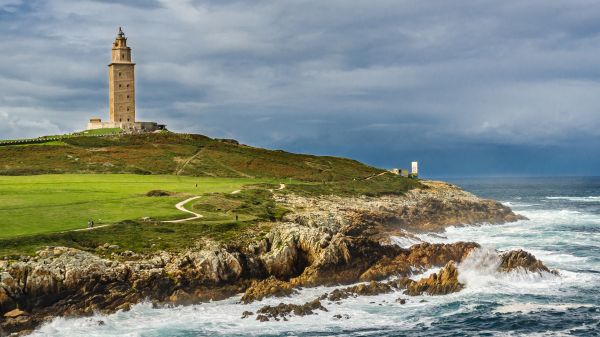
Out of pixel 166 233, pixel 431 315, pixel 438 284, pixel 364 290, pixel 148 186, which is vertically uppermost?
pixel 148 186

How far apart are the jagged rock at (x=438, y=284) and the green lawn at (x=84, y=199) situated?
75.5 feet

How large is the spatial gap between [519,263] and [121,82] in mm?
103562

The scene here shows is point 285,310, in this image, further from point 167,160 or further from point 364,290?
point 167,160

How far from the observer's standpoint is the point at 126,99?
451 feet

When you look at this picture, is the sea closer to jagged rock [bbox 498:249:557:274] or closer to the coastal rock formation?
jagged rock [bbox 498:249:557:274]

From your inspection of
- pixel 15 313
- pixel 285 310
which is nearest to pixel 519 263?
pixel 285 310

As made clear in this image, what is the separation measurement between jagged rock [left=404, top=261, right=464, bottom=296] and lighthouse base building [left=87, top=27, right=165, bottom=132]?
3925 inches

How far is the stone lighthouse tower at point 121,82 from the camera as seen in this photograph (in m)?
136

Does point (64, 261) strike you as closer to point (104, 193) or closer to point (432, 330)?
point (432, 330)

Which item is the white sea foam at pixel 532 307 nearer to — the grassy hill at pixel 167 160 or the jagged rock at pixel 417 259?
the jagged rock at pixel 417 259

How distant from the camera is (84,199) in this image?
219 feet

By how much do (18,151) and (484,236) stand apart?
7598 centimetres

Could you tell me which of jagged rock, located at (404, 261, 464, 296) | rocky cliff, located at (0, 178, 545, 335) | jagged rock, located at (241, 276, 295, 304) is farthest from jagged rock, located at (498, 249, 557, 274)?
jagged rock, located at (241, 276, 295, 304)

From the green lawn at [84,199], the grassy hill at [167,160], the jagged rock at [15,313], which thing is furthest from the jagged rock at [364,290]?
the grassy hill at [167,160]
